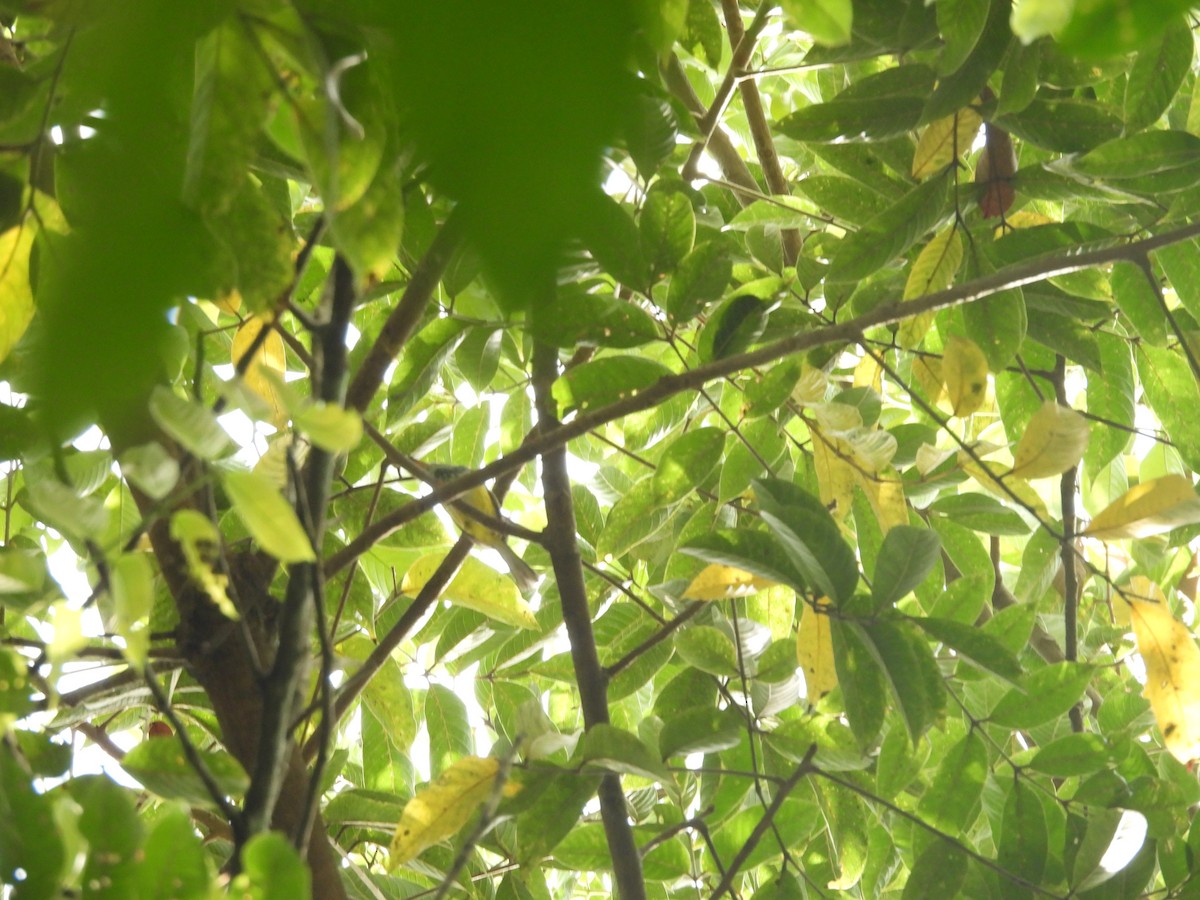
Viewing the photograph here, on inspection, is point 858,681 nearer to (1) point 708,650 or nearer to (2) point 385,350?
(1) point 708,650

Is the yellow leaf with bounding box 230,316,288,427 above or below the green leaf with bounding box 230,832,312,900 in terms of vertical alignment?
above

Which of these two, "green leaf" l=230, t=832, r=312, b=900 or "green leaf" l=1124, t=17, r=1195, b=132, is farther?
"green leaf" l=1124, t=17, r=1195, b=132

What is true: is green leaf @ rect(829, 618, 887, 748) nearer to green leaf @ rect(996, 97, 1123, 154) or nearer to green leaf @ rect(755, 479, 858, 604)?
green leaf @ rect(755, 479, 858, 604)

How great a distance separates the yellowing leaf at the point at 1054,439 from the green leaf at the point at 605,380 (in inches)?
11.0

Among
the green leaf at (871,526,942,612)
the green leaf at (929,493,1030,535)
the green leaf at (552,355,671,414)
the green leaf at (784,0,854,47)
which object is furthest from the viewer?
the green leaf at (929,493,1030,535)

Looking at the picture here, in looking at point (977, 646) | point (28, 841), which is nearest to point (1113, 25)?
point (28, 841)

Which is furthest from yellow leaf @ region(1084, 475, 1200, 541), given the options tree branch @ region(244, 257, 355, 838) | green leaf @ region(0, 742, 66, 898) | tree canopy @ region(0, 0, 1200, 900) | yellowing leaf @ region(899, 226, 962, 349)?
green leaf @ region(0, 742, 66, 898)

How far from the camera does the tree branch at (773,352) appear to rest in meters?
0.63

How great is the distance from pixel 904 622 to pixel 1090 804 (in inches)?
10.9

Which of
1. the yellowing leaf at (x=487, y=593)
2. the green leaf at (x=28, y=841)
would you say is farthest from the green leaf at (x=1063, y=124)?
the green leaf at (x=28, y=841)

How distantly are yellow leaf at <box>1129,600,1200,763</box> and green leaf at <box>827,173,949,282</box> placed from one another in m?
0.37

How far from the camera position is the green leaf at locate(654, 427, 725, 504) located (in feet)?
2.96

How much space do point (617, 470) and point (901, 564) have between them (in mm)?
572

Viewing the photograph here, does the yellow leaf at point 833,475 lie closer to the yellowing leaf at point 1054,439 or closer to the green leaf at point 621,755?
the yellowing leaf at point 1054,439
